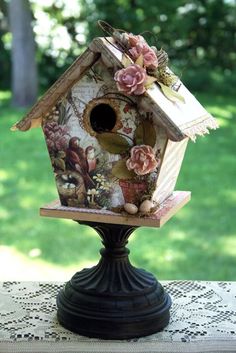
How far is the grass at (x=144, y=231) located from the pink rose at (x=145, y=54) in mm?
1465

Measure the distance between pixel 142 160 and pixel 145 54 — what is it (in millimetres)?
171

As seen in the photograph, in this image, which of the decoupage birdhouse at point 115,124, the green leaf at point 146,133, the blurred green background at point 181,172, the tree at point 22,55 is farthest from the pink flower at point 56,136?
the tree at point 22,55

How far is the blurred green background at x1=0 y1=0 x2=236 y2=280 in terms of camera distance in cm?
271

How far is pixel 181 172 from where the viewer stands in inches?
150

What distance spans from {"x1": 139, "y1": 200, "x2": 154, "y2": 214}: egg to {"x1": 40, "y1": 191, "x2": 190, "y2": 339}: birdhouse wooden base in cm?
2

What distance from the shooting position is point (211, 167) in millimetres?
3918

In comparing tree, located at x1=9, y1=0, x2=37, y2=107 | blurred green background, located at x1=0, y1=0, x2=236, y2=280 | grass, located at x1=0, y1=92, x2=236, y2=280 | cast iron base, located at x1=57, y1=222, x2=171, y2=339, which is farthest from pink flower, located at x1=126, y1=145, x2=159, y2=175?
tree, located at x1=9, y1=0, x2=37, y2=107

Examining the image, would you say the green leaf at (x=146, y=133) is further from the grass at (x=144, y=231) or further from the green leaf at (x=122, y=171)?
the grass at (x=144, y=231)

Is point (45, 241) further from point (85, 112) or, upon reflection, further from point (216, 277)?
point (85, 112)

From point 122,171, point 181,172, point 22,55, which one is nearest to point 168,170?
point 122,171

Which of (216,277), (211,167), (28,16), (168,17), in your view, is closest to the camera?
(216,277)

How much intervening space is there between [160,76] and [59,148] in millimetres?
200

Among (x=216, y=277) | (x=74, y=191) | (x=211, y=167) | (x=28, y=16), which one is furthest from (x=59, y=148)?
(x=28, y=16)

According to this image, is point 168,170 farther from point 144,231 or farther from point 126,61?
point 144,231
